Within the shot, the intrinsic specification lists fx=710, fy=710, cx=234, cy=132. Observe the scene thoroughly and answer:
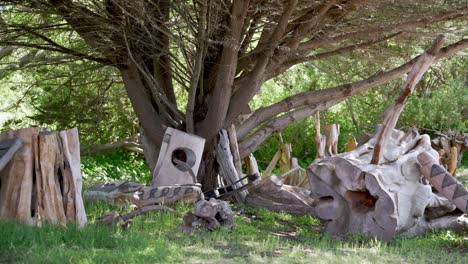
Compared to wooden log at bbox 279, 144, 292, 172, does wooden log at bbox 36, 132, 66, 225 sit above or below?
below

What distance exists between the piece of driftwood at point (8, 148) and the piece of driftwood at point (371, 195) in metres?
3.50

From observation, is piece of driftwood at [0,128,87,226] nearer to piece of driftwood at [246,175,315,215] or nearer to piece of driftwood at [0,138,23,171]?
piece of driftwood at [0,138,23,171]

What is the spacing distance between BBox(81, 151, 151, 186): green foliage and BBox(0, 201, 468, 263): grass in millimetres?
8882

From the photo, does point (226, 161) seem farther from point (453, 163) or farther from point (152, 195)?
point (453, 163)

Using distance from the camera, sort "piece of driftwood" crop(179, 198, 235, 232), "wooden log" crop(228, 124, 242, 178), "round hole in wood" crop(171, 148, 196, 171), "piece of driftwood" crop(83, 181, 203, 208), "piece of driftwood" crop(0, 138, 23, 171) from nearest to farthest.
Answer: "piece of driftwood" crop(0, 138, 23, 171)
"piece of driftwood" crop(179, 198, 235, 232)
"piece of driftwood" crop(83, 181, 203, 208)
"round hole in wood" crop(171, 148, 196, 171)
"wooden log" crop(228, 124, 242, 178)

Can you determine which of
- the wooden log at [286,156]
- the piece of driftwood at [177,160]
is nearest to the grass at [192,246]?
the piece of driftwood at [177,160]

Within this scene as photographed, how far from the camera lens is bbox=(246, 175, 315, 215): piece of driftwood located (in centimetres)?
1009

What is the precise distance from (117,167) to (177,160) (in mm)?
8646

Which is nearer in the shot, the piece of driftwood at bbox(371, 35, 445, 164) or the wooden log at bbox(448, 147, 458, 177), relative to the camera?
the piece of driftwood at bbox(371, 35, 445, 164)

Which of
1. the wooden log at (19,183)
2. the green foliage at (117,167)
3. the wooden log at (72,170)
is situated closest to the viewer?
the wooden log at (19,183)

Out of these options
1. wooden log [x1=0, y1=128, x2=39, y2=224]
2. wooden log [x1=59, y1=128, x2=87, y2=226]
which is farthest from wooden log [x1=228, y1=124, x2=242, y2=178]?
wooden log [x1=0, y1=128, x2=39, y2=224]

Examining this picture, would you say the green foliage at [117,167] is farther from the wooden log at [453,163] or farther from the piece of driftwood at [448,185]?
the piece of driftwood at [448,185]

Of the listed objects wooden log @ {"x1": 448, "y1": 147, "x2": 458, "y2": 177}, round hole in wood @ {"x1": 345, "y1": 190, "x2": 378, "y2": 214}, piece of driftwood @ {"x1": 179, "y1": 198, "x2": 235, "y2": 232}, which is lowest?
piece of driftwood @ {"x1": 179, "y1": 198, "x2": 235, "y2": 232}

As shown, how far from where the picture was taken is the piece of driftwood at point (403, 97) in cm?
815
